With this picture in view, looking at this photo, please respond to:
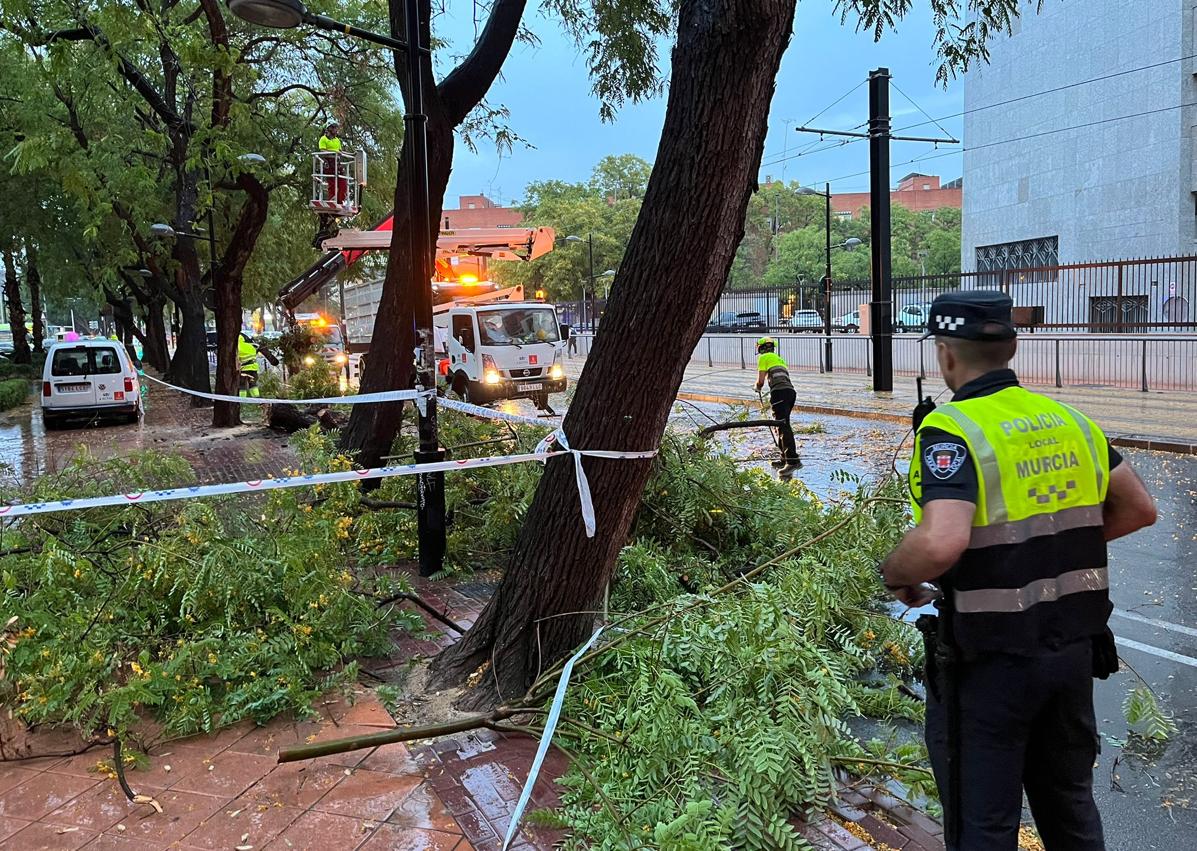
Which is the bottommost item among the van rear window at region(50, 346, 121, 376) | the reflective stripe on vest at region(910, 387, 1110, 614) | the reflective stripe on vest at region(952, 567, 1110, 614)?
the reflective stripe on vest at region(952, 567, 1110, 614)

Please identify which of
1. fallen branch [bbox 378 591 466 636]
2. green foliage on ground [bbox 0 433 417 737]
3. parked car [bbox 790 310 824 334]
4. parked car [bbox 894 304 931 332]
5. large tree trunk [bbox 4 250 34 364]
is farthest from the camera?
parked car [bbox 790 310 824 334]

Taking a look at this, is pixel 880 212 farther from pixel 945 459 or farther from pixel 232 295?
pixel 945 459

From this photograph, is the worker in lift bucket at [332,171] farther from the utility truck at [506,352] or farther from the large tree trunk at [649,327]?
the large tree trunk at [649,327]

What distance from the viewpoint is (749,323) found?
4034 cm

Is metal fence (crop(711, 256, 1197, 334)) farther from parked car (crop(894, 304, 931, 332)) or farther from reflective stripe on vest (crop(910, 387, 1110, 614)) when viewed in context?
reflective stripe on vest (crop(910, 387, 1110, 614))

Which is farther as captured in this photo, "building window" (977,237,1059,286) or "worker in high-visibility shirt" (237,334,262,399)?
"building window" (977,237,1059,286)

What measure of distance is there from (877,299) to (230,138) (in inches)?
489

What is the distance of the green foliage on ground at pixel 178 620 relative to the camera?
3.72 metres

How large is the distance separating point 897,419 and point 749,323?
Answer: 2612cm

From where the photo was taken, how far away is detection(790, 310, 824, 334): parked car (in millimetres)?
32000

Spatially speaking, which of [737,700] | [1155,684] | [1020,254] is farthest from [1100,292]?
[737,700]

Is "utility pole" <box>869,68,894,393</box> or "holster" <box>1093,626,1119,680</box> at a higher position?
"utility pole" <box>869,68,894,393</box>

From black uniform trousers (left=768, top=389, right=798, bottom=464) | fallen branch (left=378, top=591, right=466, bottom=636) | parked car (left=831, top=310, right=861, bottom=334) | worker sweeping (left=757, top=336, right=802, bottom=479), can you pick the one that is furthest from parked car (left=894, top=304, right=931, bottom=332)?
fallen branch (left=378, top=591, right=466, bottom=636)

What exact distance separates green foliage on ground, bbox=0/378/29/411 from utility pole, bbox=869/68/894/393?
66.5ft
